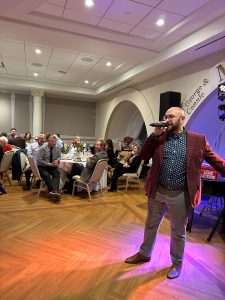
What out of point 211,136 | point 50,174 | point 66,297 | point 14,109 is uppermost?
point 14,109

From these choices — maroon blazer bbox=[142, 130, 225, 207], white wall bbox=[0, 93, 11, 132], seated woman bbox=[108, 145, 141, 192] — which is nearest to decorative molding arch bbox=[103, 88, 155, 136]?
seated woman bbox=[108, 145, 141, 192]

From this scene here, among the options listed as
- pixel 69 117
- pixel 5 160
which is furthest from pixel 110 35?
pixel 69 117

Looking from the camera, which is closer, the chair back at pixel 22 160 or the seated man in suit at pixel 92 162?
the seated man in suit at pixel 92 162

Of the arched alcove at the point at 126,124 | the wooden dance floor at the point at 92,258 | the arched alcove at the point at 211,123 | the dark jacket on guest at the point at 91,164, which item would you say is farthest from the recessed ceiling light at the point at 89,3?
the arched alcove at the point at 126,124

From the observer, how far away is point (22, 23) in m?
4.40

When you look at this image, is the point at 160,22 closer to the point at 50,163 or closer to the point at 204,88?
the point at 204,88

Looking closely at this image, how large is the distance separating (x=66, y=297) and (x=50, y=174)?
11.1 ft

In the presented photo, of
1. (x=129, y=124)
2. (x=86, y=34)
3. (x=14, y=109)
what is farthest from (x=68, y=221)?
(x=14, y=109)

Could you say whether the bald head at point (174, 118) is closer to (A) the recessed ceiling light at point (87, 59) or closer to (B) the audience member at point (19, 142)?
(A) the recessed ceiling light at point (87, 59)

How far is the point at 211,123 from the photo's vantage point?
5.74m

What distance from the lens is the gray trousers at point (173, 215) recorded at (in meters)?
2.29

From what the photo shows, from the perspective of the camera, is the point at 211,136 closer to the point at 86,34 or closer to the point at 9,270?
the point at 86,34

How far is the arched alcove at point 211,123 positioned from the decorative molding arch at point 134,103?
1592 mm

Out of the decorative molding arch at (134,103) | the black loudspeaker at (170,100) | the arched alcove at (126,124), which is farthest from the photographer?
the arched alcove at (126,124)
